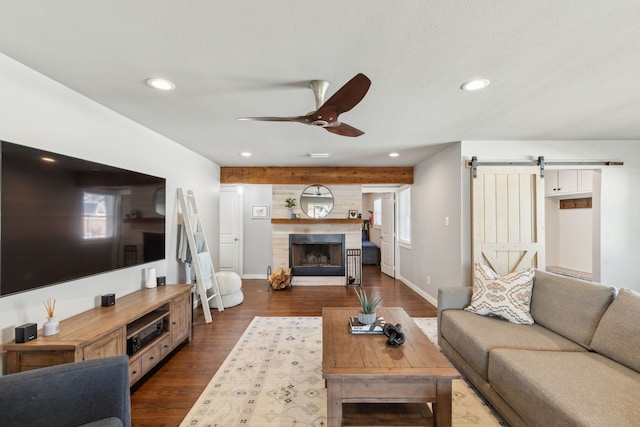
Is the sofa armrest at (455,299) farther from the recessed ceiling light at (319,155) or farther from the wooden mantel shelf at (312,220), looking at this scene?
the wooden mantel shelf at (312,220)

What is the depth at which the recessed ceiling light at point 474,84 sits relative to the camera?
206cm

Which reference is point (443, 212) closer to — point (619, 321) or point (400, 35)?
point (619, 321)

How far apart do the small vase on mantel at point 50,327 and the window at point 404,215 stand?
5.27 metres

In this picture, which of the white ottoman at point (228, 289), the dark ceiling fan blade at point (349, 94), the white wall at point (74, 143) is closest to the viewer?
the dark ceiling fan blade at point (349, 94)

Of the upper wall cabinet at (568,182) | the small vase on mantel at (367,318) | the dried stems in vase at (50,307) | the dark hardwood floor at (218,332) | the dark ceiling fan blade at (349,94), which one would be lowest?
the dark hardwood floor at (218,332)

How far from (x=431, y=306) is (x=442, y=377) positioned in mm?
3018

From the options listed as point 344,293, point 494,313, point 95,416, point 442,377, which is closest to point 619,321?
point 494,313

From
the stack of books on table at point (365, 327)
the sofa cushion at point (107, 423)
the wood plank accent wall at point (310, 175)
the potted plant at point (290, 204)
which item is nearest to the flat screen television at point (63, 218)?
the sofa cushion at point (107, 423)

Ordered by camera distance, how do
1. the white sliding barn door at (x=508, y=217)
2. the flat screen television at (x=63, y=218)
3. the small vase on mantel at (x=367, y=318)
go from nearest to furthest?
the flat screen television at (x=63, y=218)
the small vase on mantel at (x=367, y=318)
the white sliding barn door at (x=508, y=217)

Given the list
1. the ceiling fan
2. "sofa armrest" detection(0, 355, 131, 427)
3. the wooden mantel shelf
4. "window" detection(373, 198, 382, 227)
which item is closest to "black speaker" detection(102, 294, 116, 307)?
"sofa armrest" detection(0, 355, 131, 427)

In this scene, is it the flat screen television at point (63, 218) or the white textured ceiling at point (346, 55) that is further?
the flat screen television at point (63, 218)

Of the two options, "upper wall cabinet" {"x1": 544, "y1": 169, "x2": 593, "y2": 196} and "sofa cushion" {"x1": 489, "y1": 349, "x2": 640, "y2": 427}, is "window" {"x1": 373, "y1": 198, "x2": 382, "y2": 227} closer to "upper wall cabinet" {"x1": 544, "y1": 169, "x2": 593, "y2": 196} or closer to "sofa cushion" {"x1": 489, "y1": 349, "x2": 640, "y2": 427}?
"upper wall cabinet" {"x1": 544, "y1": 169, "x2": 593, "y2": 196}

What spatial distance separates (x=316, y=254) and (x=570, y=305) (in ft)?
14.4

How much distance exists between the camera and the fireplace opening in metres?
5.78
